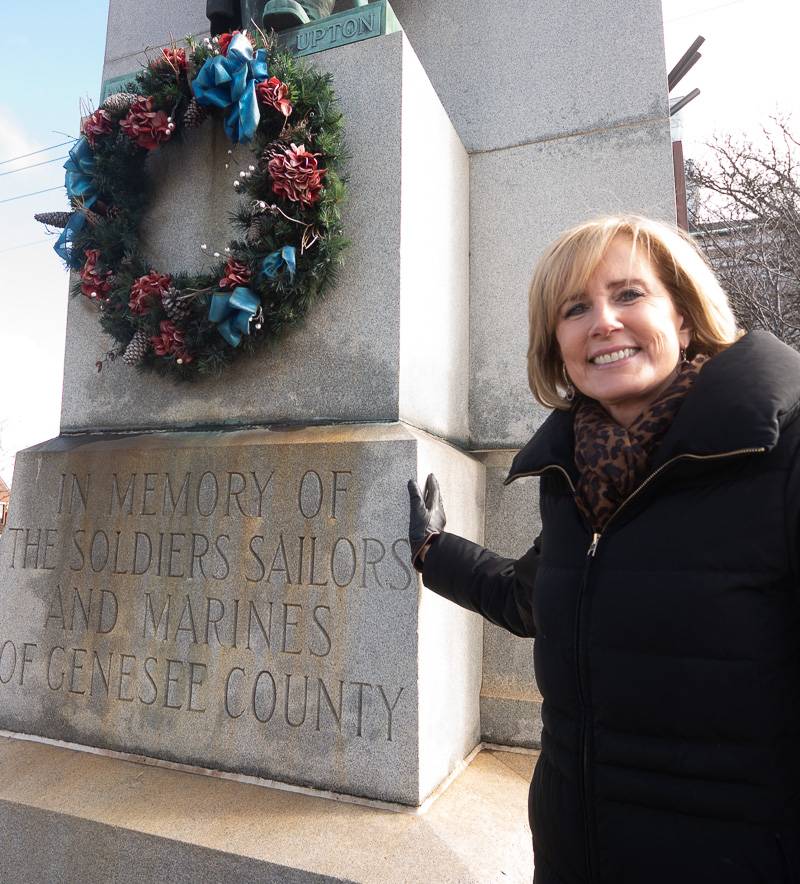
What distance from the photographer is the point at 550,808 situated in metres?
1.34

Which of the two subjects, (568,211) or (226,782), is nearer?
(226,782)

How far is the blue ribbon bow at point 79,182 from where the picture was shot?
334 cm

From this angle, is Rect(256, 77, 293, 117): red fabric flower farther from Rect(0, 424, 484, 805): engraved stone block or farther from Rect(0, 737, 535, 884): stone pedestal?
Rect(0, 737, 535, 884): stone pedestal

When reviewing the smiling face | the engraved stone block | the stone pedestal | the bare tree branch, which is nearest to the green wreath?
the engraved stone block

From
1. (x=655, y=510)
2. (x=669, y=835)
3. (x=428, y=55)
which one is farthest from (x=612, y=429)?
(x=428, y=55)

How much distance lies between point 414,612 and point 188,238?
2199mm

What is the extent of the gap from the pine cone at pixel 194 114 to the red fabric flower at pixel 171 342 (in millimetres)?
988

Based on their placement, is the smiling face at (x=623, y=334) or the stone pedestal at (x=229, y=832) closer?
the smiling face at (x=623, y=334)

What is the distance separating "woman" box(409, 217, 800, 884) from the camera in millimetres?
1132

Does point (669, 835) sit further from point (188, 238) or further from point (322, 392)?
point (188, 238)

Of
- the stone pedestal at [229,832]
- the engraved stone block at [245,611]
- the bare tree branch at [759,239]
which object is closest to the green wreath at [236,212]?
the engraved stone block at [245,611]

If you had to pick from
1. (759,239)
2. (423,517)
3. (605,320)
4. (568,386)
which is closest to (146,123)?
(423,517)

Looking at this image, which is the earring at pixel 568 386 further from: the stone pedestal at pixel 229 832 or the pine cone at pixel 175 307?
the pine cone at pixel 175 307

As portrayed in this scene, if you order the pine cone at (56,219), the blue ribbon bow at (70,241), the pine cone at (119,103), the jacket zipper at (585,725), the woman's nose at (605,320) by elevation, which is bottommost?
the jacket zipper at (585,725)
